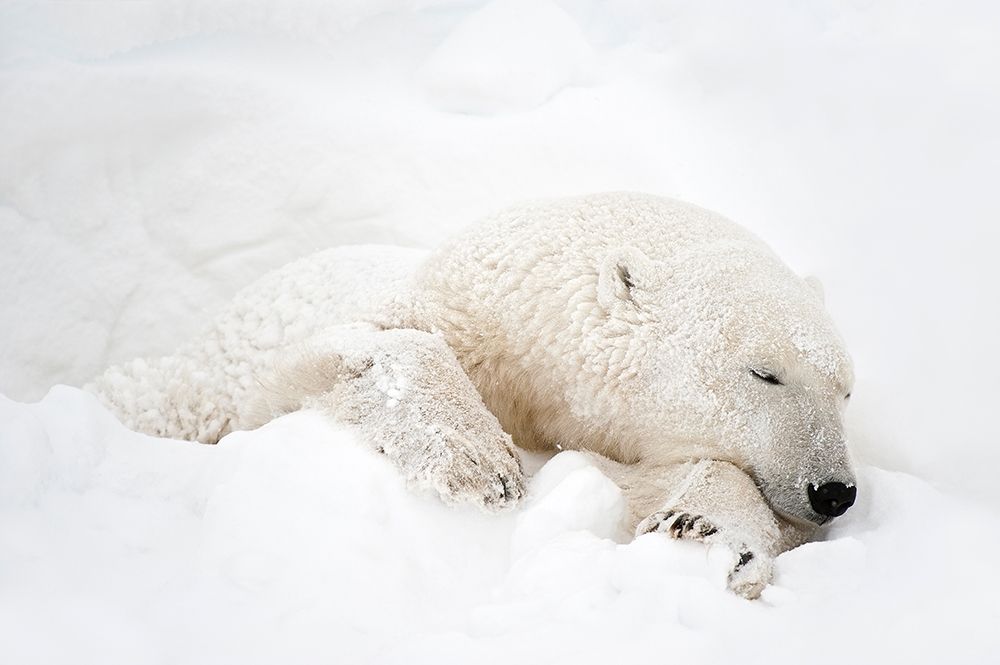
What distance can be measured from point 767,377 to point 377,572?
1.23m

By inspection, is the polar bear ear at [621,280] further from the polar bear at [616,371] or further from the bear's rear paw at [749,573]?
the bear's rear paw at [749,573]

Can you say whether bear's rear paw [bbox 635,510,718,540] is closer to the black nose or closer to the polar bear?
the polar bear

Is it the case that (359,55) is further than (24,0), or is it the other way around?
(359,55)

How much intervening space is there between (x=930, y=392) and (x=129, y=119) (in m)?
3.71

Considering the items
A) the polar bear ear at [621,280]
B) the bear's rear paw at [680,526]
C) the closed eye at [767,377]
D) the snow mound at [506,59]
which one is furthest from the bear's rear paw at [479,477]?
the snow mound at [506,59]

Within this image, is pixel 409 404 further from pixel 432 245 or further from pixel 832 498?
pixel 432 245

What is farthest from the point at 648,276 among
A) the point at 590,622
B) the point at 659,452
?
the point at 590,622

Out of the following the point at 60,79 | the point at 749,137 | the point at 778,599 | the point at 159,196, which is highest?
the point at 749,137

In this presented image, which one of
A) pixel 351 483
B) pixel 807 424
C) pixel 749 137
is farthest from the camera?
pixel 749 137

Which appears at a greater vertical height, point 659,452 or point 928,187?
point 928,187

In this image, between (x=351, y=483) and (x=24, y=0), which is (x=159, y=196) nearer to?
(x=24, y=0)

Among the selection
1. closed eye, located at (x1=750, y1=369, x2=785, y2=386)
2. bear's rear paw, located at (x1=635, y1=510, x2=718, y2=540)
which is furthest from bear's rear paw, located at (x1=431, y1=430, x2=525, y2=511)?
closed eye, located at (x1=750, y1=369, x2=785, y2=386)

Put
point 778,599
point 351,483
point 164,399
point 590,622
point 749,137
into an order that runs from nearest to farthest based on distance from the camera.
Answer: point 590,622 → point 778,599 → point 351,483 → point 164,399 → point 749,137

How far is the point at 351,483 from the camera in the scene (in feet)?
6.67
